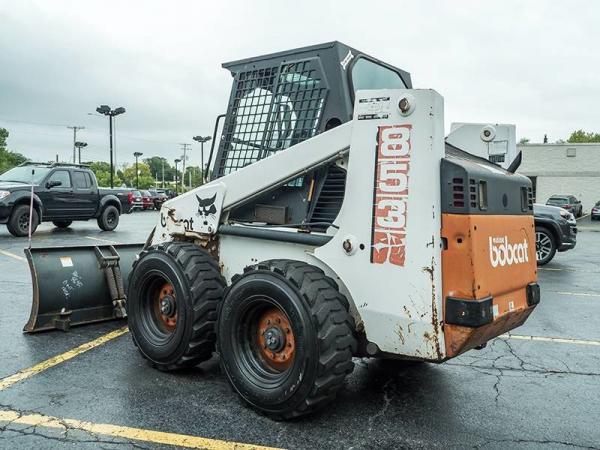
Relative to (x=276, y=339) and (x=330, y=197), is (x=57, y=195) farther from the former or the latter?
(x=276, y=339)

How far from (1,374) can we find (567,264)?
38.7ft

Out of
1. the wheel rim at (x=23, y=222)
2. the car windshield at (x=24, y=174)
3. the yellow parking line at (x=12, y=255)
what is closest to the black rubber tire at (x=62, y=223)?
the car windshield at (x=24, y=174)

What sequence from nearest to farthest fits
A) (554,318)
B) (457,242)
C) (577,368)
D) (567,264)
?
1. (457,242)
2. (577,368)
3. (554,318)
4. (567,264)

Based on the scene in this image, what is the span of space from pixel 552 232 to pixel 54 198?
13567 mm

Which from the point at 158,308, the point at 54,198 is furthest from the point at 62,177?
the point at 158,308

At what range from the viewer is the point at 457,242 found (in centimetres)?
319

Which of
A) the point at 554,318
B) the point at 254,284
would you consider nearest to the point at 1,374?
the point at 254,284

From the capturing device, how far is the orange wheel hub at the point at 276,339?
3691 millimetres

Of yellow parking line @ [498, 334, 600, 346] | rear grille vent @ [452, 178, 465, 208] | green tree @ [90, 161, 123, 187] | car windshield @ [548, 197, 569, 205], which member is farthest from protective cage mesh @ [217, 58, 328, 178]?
green tree @ [90, 161, 123, 187]

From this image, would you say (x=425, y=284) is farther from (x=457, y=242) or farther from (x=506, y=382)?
(x=506, y=382)

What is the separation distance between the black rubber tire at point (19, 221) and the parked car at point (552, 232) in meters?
12.7

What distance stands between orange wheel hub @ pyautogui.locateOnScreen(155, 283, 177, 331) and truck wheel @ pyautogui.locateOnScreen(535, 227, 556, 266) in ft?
31.0

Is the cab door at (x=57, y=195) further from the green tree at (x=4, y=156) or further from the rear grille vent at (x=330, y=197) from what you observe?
the green tree at (x=4, y=156)

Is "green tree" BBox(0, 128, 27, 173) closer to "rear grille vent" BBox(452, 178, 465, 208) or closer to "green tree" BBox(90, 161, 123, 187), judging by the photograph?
"green tree" BBox(90, 161, 123, 187)
